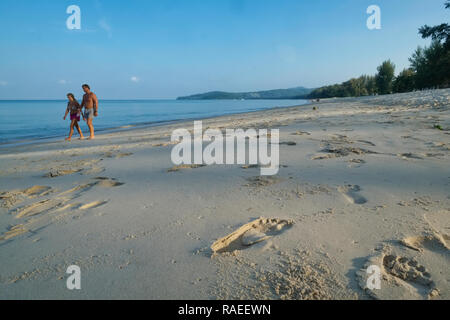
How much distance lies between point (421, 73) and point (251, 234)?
40012 millimetres

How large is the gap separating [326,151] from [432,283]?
2.46m

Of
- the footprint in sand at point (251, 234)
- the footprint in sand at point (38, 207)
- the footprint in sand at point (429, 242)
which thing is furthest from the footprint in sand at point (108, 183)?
the footprint in sand at point (429, 242)

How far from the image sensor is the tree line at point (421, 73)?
826 inches

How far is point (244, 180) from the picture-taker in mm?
2480

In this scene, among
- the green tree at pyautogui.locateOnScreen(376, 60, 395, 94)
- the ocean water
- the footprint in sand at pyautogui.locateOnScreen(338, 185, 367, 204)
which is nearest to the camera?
the footprint in sand at pyautogui.locateOnScreen(338, 185, 367, 204)

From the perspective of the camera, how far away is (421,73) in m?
30.7

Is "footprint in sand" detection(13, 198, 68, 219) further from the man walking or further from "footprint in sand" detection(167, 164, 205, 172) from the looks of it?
the man walking

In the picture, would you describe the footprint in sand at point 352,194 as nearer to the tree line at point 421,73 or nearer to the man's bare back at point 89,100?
the man's bare back at point 89,100

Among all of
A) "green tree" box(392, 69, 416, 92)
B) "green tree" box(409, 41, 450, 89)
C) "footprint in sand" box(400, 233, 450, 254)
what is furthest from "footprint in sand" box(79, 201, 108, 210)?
"green tree" box(392, 69, 416, 92)

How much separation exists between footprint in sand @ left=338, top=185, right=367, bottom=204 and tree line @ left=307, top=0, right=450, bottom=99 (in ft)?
85.9

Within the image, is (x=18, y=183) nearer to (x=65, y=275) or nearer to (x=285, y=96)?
(x=65, y=275)

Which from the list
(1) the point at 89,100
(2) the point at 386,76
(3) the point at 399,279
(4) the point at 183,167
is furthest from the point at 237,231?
(2) the point at 386,76

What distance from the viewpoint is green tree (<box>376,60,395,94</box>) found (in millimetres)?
43156
